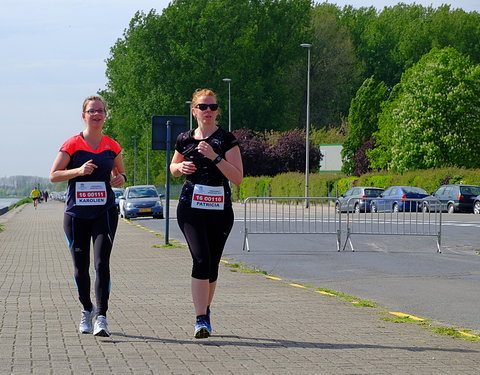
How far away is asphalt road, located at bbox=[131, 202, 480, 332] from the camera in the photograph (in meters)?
11.0

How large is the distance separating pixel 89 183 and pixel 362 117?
73452 mm

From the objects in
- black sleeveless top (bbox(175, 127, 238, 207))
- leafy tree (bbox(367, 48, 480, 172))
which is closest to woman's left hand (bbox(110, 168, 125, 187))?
black sleeveless top (bbox(175, 127, 238, 207))

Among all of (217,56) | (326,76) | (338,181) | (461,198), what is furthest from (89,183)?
(326,76)

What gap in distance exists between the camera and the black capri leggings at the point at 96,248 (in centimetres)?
826

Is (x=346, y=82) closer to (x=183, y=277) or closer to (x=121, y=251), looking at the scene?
(x=121, y=251)

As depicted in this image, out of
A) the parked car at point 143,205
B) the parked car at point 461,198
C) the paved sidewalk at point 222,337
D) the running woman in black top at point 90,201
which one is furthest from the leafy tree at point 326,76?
the running woman in black top at point 90,201

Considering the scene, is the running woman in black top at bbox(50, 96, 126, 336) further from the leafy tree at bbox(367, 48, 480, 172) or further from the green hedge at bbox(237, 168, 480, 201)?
the leafy tree at bbox(367, 48, 480, 172)

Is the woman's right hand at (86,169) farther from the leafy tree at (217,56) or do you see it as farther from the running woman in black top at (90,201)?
the leafy tree at (217,56)

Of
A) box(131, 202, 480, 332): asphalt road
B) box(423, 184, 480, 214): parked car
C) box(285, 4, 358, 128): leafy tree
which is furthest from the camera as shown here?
box(285, 4, 358, 128): leafy tree

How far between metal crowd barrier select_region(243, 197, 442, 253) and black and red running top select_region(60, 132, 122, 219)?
12322 millimetres

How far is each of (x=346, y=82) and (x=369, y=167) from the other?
60.4 ft

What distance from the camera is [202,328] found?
7957 millimetres

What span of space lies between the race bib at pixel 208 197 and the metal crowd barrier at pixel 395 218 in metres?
12.8

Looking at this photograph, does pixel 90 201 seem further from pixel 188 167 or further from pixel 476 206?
pixel 476 206
